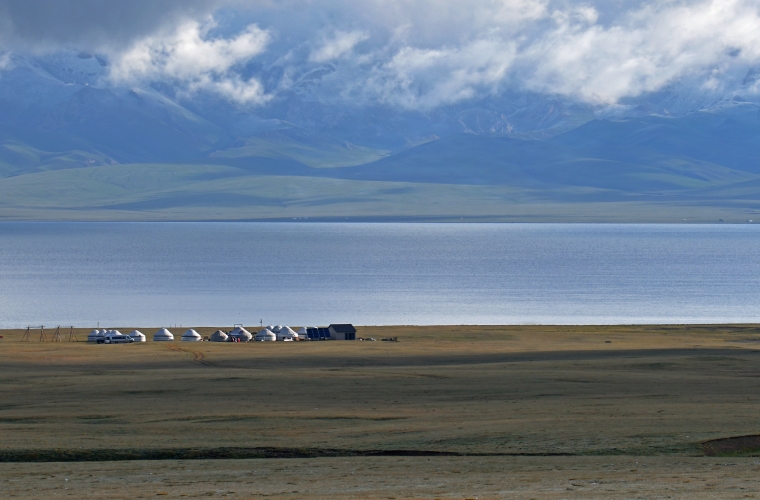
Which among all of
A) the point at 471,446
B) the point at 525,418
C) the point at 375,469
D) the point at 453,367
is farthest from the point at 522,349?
the point at 375,469

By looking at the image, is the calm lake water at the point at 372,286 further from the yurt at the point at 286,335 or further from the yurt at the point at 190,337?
the yurt at the point at 190,337

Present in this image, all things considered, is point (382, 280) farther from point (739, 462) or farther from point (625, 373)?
point (739, 462)

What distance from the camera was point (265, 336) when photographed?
63219 millimetres

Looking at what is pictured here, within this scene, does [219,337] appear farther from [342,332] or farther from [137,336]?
[342,332]

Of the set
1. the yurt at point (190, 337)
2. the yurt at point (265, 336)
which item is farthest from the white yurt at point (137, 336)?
the yurt at point (265, 336)

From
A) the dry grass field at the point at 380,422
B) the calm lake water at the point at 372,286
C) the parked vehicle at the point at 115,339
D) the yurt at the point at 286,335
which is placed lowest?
the dry grass field at the point at 380,422

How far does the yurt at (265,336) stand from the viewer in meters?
62.9

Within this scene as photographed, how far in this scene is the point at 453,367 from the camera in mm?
45875

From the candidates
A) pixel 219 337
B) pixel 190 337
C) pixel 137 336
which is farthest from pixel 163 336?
pixel 219 337

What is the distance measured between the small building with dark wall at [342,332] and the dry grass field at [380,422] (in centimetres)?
753

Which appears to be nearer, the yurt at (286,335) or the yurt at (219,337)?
the yurt at (219,337)

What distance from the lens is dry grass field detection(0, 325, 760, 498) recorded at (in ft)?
63.7

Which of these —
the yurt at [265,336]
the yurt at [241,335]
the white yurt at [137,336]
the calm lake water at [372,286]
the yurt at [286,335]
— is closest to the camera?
the white yurt at [137,336]

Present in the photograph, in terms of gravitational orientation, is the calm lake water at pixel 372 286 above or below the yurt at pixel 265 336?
above
